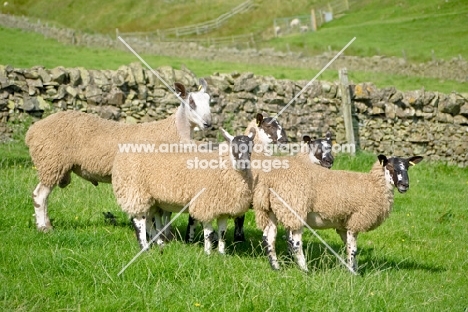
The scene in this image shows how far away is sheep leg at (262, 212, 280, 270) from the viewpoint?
27.6 feet

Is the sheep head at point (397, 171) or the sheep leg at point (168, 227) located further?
the sheep leg at point (168, 227)

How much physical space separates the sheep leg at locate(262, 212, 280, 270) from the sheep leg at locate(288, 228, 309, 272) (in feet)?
0.70

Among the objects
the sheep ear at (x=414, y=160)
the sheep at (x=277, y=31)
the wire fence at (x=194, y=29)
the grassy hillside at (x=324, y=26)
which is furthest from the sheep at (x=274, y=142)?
the wire fence at (x=194, y=29)

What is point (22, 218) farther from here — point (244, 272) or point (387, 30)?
point (387, 30)

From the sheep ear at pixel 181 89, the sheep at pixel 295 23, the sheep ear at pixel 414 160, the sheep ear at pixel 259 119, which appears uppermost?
the sheep at pixel 295 23

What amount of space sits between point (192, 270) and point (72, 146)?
314 centimetres

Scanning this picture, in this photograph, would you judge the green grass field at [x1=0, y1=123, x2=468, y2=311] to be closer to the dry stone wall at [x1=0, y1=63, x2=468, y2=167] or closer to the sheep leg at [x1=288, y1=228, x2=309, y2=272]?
the sheep leg at [x1=288, y1=228, x2=309, y2=272]

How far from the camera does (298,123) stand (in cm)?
1738

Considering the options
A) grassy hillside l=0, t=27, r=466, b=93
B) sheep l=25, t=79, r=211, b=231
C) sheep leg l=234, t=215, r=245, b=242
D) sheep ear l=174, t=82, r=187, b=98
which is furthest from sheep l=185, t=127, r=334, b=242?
grassy hillside l=0, t=27, r=466, b=93

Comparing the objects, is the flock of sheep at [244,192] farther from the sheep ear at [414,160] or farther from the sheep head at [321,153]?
the sheep head at [321,153]

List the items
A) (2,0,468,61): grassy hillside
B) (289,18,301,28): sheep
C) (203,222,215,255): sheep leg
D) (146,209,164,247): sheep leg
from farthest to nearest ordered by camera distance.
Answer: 1. (289,18,301,28): sheep
2. (2,0,468,61): grassy hillside
3. (146,209,164,247): sheep leg
4. (203,222,215,255): sheep leg

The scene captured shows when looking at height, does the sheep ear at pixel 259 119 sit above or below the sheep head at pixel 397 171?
above

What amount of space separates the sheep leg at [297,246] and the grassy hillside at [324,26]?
1129 inches

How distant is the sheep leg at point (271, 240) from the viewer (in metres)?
8.41
